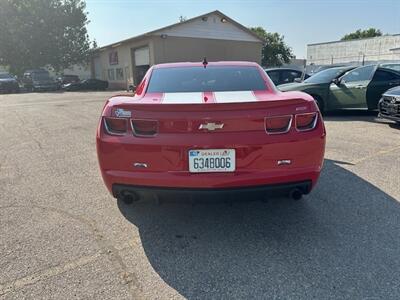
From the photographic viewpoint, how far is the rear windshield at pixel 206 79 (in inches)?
139

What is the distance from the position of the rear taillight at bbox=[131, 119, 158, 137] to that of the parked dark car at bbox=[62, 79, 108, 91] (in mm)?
33569

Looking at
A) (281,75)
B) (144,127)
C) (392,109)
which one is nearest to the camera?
(144,127)

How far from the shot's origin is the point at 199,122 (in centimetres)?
271

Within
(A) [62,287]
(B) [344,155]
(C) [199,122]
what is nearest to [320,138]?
(C) [199,122]

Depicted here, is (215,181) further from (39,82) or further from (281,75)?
(39,82)

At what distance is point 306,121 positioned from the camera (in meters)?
2.89

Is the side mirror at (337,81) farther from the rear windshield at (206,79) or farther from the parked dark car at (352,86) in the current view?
the rear windshield at (206,79)

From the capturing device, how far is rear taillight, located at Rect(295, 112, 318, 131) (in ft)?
9.32

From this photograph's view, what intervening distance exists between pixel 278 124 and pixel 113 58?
35.1 m

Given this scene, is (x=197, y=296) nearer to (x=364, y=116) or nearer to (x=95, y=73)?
(x=364, y=116)

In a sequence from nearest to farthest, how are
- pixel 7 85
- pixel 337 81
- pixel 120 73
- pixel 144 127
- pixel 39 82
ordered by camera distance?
pixel 144 127
pixel 337 81
pixel 7 85
pixel 39 82
pixel 120 73

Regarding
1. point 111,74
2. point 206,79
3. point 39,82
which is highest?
point 206,79

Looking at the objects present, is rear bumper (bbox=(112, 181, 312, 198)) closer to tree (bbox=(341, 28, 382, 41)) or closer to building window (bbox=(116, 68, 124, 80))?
building window (bbox=(116, 68, 124, 80))

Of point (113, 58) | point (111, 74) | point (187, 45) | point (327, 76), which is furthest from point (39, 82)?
point (327, 76)
